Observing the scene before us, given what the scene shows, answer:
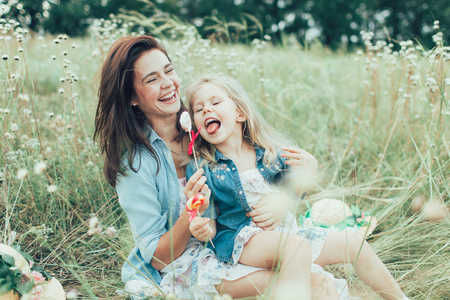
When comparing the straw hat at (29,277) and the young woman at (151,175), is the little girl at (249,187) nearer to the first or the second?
the young woman at (151,175)

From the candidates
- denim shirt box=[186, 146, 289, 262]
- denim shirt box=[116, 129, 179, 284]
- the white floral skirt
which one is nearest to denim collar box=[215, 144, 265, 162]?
denim shirt box=[186, 146, 289, 262]

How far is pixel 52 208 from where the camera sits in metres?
2.27

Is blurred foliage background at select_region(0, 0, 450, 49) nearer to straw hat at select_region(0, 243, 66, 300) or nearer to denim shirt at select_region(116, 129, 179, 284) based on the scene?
denim shirt at select_region(116, 129, 179, 284)

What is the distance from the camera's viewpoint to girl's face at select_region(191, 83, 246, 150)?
1.85 meters

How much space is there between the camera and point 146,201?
180 centimetres

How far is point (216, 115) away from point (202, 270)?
2.44ft

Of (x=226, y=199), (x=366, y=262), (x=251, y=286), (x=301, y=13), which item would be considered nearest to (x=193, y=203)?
(x=226, y=199)

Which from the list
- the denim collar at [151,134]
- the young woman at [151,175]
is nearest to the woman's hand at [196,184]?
the young woman at [151,175]

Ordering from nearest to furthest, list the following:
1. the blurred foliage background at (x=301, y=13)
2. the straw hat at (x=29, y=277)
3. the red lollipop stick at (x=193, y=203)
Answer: the red lollipop stick at (x=193, y=203)
the straw hat at (x=29, y=277)
the blurred foliage background at (x=301, y=13)

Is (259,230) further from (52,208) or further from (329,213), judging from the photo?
(52,208)

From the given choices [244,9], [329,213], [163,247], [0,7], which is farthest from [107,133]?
[244,9]

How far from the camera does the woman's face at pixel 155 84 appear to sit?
189 cm

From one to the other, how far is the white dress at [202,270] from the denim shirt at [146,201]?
0.09 meters

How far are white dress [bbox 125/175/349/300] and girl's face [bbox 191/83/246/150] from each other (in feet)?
0.85
